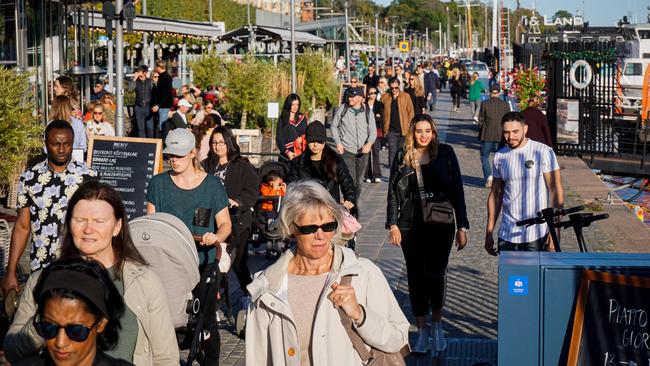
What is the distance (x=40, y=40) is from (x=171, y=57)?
31.4 meters

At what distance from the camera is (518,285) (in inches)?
214

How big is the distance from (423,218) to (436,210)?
0.11m

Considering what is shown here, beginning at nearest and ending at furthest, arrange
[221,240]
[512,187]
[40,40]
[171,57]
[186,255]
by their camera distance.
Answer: [186,255], [221,240], [512,187], [40,40], [171,57]

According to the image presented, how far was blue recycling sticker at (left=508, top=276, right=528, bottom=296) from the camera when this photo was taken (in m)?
5.41

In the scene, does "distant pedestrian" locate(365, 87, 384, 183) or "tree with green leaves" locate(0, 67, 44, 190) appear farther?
"distant pedestrian" locate(365, 87, 384, 183)

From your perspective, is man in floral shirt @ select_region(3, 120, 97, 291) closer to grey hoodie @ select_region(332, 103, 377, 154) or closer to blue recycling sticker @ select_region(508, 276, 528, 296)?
blue recycling sticker @ select_region(508, 276, 528, 296)

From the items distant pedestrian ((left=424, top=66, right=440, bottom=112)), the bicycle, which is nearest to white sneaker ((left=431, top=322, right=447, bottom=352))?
the bicycle

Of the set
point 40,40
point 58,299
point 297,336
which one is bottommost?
point 297,336

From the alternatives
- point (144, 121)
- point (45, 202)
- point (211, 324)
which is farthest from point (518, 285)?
point (144, 121)

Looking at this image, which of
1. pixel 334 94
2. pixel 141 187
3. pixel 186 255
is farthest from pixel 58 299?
pixel 334 94

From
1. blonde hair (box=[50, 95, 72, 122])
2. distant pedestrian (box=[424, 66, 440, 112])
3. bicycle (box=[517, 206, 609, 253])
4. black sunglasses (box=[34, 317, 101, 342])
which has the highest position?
distant pedestrian (box=[424, 66, 440, 112])

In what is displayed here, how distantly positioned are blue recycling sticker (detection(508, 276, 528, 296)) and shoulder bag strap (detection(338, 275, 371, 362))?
3.37 feet

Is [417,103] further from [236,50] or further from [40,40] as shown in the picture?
[236,50]

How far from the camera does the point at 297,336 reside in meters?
4.66
